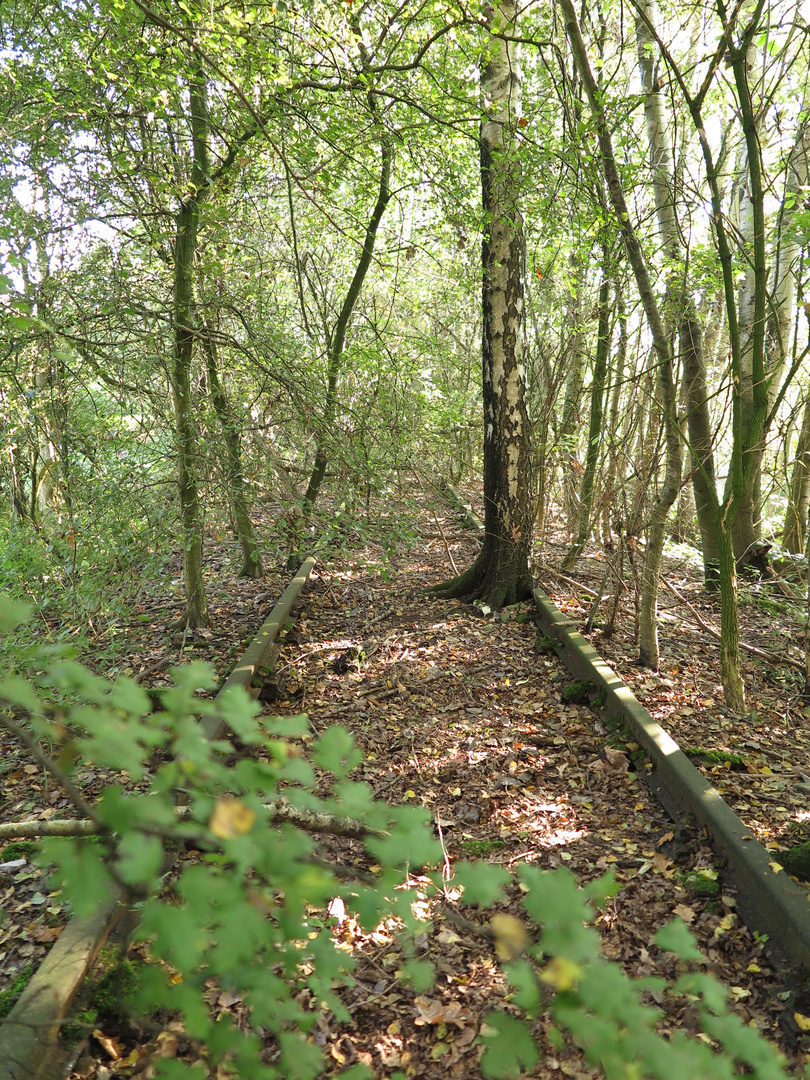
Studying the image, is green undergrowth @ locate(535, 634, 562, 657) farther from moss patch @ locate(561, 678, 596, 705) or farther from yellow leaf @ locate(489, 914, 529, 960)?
yellow leaf @ locate(489, 914, 529, 960)

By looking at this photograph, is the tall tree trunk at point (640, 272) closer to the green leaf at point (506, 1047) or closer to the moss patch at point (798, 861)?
the moss patch at point (798, 861)

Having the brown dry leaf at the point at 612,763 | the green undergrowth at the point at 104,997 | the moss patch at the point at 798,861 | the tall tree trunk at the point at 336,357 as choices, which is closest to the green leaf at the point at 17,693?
the green undergrowth at the point at 104,997

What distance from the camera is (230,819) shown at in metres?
1.08

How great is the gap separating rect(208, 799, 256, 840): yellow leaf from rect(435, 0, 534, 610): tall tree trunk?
603 cm

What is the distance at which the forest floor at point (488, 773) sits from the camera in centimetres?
249

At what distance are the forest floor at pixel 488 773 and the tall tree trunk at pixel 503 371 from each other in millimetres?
532

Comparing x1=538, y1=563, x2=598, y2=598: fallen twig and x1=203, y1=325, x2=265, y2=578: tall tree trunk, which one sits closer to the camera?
x1=203, y1=325, x2=265, y2=578: tall tree trunk

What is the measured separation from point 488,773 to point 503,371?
4.15 metres

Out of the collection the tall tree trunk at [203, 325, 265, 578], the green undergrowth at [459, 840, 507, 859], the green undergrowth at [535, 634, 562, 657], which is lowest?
the green undergrowth at [459, 840, 507, 859]

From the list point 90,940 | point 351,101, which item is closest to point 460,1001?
point 90,940

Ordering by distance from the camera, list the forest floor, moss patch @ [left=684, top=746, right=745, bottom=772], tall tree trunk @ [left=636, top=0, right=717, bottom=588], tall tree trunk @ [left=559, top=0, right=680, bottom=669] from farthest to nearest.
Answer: tall tree trunk @ [left=636, top=0, right=717, bottom=588], tall tree trunk @ [left=559, top=0, right=680, bottom=669], moss patch @ [left=684, top=746, right=745, bottom=772], the forest floor

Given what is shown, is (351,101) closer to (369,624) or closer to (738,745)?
(369,624)

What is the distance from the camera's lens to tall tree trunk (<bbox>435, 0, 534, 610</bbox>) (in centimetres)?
633

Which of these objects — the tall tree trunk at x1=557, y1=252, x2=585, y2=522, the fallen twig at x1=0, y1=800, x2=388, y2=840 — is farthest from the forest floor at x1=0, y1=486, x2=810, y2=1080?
the tall tree trunk at x1=557, y1=252, x2=585, y2=522
